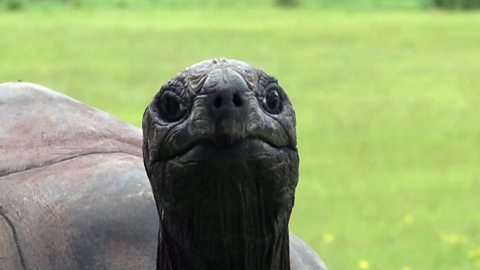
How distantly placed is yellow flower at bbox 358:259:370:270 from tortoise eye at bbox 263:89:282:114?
2798 millimetres

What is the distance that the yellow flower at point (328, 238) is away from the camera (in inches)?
180

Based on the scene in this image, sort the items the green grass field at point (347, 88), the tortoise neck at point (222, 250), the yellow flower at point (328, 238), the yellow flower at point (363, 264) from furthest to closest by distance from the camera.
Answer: the green grass field at point (347, 88) → the yellow flower at point (328, 238) → the yellow flower at point (363, 264) → the tortoise neck at point (222, 250)

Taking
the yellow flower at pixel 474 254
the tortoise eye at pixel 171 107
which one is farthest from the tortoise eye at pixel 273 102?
the yellow flower at pixel 474 254

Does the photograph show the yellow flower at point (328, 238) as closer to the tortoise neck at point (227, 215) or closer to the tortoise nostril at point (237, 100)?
the tortoise neck at point (227, 215)

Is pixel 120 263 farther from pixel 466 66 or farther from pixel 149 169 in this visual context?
pixel 466 66

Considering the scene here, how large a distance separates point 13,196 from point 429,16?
1507 centimetres

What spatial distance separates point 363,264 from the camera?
4.30 m

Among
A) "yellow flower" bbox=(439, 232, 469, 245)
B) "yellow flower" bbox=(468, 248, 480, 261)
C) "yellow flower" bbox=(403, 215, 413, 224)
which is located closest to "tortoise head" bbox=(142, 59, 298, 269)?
"yellow flower" bbox=(468, 248, 480, 261)

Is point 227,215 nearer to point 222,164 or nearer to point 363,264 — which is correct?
point 222,164

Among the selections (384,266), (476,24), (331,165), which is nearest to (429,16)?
(476,24)

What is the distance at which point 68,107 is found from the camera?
7.19ft

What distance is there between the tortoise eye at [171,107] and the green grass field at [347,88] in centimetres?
282

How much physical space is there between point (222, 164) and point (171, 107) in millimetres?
126

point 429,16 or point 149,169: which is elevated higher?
point 149,169
